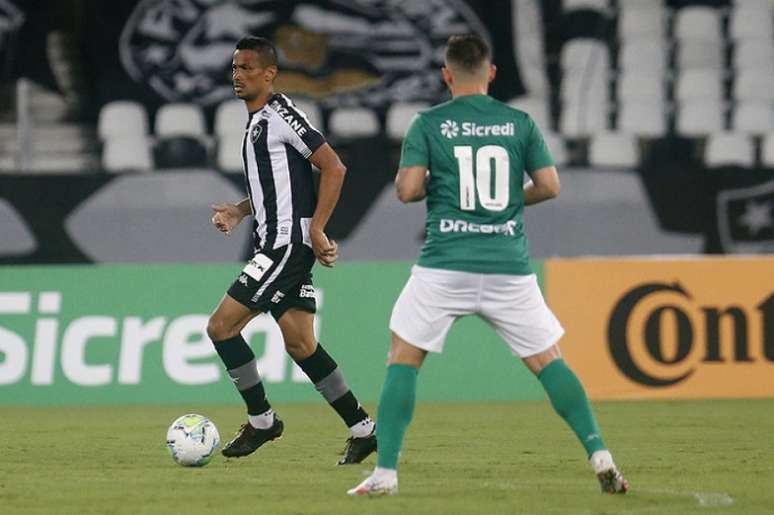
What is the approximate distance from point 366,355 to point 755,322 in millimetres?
3051

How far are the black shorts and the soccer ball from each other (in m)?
0.62

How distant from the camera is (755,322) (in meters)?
12.5

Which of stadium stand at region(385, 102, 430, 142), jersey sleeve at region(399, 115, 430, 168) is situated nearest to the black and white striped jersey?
jersey sleeve at region(399, 115, 430, 168)

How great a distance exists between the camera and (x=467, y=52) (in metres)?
6.14

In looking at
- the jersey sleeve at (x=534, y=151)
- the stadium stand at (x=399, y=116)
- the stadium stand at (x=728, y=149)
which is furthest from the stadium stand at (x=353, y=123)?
the jersey sleeve at (x=534, y=151)

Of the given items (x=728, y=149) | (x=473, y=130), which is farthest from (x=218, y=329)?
(x=728, y=149)

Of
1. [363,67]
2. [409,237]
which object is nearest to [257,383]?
[409,237]

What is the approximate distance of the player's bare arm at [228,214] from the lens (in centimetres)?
780

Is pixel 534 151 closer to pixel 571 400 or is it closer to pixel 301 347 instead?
pixel 571 400

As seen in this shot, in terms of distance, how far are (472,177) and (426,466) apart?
1878 mm

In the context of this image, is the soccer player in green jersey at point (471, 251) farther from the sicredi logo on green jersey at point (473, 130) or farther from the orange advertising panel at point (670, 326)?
the orange advertising panel at point (670, 326)

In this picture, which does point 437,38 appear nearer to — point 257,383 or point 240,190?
point 240,190

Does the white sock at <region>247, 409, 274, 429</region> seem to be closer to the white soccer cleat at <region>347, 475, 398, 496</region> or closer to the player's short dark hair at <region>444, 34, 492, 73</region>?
the white soccer cleat at <region>347, 475, 398, 496</region>

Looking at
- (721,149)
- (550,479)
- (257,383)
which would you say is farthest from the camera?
(721,149)
